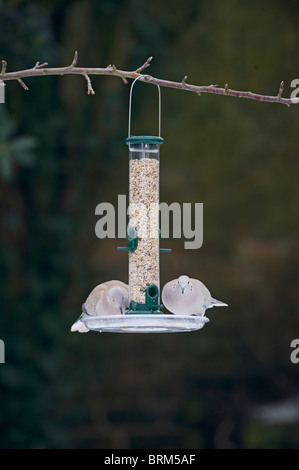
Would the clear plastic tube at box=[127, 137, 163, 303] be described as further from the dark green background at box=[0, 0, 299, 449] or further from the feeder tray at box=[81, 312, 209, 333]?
the dark green background at box=[0, 0, 299, 449]

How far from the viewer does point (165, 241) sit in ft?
27.8

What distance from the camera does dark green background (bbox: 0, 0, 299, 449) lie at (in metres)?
7.10

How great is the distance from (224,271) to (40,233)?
8.44 feet

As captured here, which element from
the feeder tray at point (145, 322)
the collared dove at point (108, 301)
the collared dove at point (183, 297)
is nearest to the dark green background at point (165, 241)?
the collared dove at point (108, 301)

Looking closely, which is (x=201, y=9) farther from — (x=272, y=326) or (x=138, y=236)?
(x=138, y=236)

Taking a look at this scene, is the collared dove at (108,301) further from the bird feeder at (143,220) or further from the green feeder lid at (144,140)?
the green feeder lid at (144,140)

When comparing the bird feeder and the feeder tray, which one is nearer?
the feeder tray

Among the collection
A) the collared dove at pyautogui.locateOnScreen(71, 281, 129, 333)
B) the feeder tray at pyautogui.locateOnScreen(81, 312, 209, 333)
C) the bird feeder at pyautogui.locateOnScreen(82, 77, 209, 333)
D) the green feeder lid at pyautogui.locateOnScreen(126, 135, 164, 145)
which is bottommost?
the feeder tray at pyautogui.locateOnScreen(81, 312, 209, 333)

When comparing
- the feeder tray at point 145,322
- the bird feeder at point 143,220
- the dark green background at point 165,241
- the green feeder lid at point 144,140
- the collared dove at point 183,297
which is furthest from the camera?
the dark green background at point 165,241

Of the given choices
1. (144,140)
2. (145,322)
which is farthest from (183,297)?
(144,140)

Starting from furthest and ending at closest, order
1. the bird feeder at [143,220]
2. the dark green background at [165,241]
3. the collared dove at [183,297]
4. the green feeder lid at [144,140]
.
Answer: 1. the dark green background at [165,241]
2. the bird feeder at [143,220]
3. the green feeder lid at [144,140]
4. the collared dove at [183,297]

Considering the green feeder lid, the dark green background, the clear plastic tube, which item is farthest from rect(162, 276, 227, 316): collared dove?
the dark green background

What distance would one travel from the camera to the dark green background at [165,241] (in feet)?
23.3

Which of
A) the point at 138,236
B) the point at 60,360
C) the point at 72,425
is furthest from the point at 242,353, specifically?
the point at 138,236
